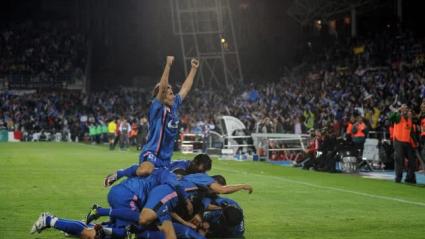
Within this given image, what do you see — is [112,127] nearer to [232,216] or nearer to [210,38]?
[210,38]

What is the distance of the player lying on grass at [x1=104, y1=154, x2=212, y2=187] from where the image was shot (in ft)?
33.7

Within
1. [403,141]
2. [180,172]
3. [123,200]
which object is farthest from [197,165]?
[403,141]

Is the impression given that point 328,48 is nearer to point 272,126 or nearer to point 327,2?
point 327,2

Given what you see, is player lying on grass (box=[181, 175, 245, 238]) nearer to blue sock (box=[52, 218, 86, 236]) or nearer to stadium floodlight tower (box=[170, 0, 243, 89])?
blue sock (box=[52, 218, 86, 236])

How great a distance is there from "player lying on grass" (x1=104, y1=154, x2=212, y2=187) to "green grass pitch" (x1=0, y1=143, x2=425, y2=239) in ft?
3.85

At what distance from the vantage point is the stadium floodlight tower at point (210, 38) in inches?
1971

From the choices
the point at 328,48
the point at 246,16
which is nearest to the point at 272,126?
the point at 328,48

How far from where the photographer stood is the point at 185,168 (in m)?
10.9

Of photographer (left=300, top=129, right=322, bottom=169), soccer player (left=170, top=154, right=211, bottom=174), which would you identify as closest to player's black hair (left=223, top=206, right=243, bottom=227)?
soccer player (left=170, top=154, right=211, bottom=174)

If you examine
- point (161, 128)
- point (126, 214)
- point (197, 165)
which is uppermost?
point (161, 128)

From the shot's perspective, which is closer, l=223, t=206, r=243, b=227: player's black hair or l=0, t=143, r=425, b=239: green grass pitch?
l=223, t=206, r=243, b=227: player's black hair

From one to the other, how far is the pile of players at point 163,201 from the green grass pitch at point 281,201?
2.18 feet

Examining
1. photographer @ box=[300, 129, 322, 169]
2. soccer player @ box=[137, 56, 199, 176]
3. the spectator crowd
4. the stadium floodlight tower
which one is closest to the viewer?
soccer player @ box=[137, 56, 199, 176]

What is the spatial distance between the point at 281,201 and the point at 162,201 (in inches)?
261
